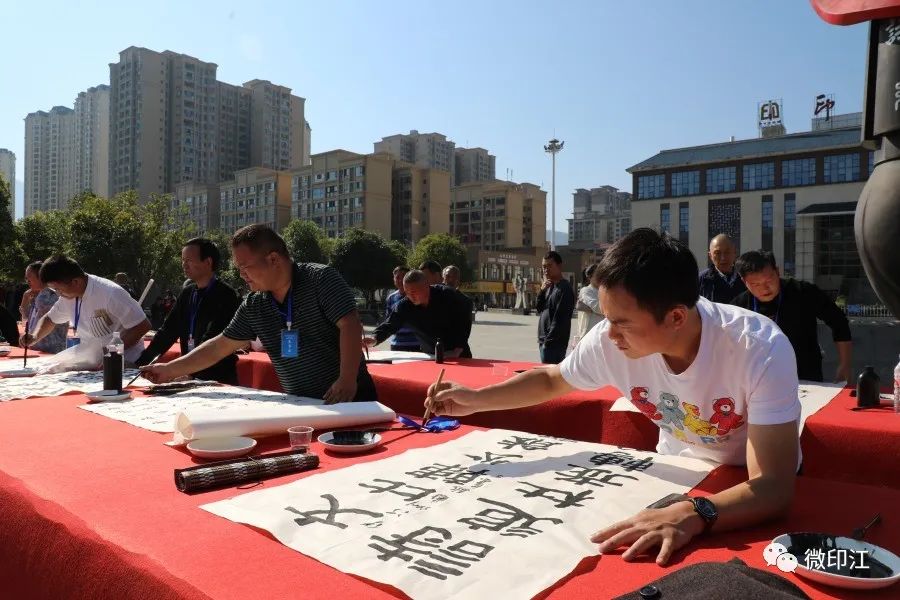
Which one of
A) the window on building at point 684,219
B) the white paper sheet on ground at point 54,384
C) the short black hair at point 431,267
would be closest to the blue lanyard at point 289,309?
the white paper sheet on ground at point 54,384

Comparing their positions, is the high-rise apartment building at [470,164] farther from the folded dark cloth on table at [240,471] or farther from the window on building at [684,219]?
the folded dark cloth on table at [240,471]

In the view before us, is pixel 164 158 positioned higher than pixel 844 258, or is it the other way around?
pixel 164 158

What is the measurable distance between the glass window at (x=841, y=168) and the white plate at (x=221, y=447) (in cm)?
5120

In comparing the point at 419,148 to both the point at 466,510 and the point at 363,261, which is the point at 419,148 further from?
the point at 466,510

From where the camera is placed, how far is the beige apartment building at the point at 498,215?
7612cm

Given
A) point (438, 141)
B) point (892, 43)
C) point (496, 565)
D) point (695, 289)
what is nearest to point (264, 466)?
point (496, 565)

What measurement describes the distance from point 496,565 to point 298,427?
1.04m

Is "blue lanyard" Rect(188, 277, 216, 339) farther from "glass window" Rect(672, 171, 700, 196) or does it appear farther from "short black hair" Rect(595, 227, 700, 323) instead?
"glass window" Rect(672, 171, 700, 196)

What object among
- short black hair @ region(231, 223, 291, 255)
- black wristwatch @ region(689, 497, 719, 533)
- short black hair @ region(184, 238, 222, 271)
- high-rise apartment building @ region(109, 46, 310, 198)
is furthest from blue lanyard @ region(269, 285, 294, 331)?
high-rise apartment building @ region(109, 46, 310, 198)

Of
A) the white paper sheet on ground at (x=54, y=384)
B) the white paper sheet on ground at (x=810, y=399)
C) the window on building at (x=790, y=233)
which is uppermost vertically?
the window on building at (x=790, y=233)

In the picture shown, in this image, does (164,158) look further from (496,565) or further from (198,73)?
(496,565)

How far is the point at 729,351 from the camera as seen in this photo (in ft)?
4.98

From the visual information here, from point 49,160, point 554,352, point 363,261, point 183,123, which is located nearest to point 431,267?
point 554,352

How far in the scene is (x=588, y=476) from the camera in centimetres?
156
